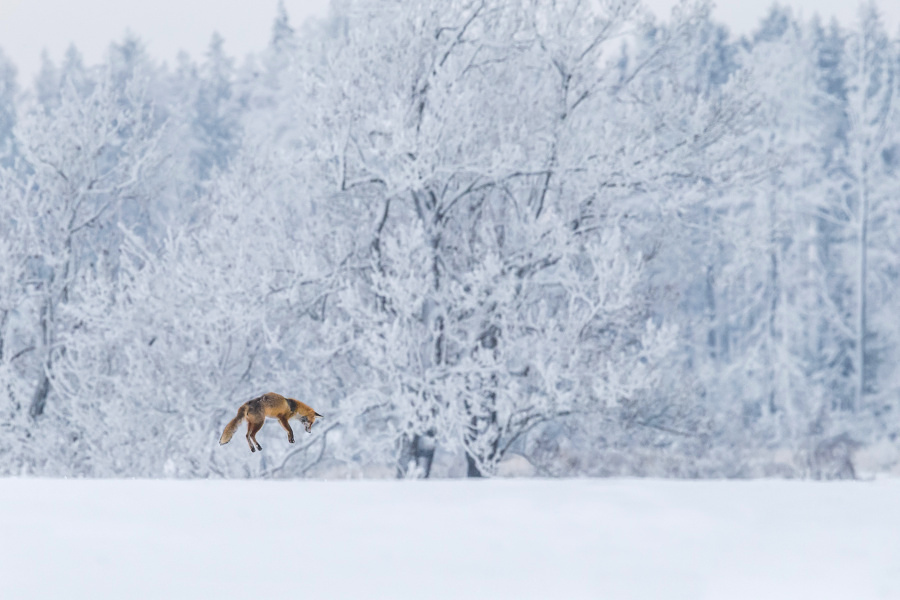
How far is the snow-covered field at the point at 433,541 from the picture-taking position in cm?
155

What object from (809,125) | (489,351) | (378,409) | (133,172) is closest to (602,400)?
(489,351)

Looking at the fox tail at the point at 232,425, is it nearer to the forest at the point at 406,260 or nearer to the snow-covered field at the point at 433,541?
the snow-covered field at the point at 433,541

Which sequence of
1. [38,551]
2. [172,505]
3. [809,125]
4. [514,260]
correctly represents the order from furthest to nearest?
1. [809,125]
2. [514,260]
3. [172,505]
4. [38,551]

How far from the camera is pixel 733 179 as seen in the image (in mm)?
10469

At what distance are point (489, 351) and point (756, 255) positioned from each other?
453 cm

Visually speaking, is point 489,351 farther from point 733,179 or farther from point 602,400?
point 733,179

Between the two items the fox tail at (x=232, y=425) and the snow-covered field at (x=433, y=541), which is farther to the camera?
the snow-covered field at (x=433, y=541)

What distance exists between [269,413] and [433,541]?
1.88ft

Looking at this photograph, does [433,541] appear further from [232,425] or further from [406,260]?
[406,260]

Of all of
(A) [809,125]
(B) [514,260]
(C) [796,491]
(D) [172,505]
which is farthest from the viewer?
(A) [809,125]

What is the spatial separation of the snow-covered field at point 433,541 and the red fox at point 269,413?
0.32 meters

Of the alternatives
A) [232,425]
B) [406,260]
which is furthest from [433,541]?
[406,260]

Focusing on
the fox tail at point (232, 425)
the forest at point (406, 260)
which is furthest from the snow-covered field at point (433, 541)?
the forest at point (406, 260)

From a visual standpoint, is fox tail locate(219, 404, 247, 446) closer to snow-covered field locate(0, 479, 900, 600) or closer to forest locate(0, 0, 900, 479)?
snow-covered field locate(0, 479, 900, 600)
